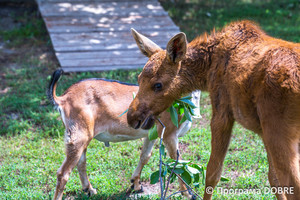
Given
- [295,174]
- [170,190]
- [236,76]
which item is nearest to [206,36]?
[236,76]

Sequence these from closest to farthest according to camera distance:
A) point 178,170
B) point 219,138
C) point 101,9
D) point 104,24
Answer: point 219,138 → point 178,170 → point 104,24 → point 101,9

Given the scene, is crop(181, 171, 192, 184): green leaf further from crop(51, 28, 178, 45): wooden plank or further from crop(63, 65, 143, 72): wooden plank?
crop(51, 28, 178, 45): wooden plank

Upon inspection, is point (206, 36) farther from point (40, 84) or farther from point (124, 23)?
point (124, 23)

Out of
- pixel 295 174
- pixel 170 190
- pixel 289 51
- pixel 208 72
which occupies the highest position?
pixel 289 51

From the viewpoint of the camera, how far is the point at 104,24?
34.5 ft

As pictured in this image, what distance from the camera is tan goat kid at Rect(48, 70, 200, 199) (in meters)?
4.96

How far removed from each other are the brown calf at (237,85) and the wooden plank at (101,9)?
7.05 metres

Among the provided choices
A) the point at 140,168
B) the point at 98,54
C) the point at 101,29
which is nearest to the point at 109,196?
the point at 140,168

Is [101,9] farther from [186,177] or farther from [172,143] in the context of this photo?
[186,177]

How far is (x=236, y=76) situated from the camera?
3.62 metres

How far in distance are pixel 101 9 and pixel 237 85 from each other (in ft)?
27.2

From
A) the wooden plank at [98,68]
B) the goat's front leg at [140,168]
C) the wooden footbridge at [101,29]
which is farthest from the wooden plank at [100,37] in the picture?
the goat's front leg at [140,168]

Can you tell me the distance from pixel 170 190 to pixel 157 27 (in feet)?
19.4

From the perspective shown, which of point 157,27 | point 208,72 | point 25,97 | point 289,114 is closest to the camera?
point 289,114
